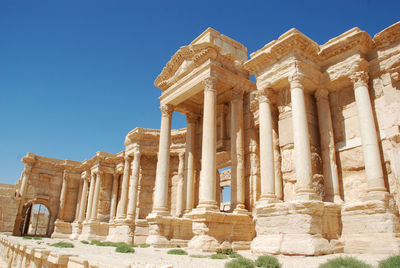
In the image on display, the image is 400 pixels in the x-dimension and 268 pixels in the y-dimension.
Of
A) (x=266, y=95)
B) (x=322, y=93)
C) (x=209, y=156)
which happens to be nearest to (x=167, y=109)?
(x=209, y=156)

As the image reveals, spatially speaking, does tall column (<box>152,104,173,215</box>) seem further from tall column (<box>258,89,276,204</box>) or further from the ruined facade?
tall column (<box>258,89,276,204</box>)

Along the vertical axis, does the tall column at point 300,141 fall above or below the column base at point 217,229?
above

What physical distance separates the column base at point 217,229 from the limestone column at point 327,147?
382cm

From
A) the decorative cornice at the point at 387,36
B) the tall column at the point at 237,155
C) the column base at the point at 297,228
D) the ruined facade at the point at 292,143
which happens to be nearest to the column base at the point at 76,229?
the ruined facade at the point at 292,143

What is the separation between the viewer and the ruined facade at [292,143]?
28.3 ft

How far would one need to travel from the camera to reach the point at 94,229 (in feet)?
85.3

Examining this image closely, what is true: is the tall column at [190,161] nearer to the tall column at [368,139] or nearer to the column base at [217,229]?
the column base at [217,229]

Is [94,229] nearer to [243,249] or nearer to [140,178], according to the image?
[140,178]

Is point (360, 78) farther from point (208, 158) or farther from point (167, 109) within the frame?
point (167, 109)

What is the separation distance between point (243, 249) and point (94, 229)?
58.6 feet

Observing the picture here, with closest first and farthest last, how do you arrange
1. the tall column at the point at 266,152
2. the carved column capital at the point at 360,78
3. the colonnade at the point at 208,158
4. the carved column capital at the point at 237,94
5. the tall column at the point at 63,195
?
the carved column capital at the point at 360,78 → the tall column at the point at 266,152 → the colonnade at the point at 208,158 → the carved column capital at the point at 237,94 → the tall column at the point at 63,195

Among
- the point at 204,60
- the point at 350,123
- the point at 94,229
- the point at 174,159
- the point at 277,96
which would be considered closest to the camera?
the point at 350,123

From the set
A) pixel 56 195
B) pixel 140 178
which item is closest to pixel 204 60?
pixel 140 178

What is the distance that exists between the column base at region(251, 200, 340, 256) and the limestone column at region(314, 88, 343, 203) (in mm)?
780
